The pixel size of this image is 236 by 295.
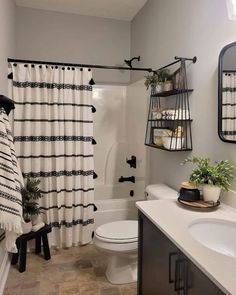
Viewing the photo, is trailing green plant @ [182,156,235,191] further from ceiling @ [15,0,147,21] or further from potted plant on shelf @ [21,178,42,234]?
ceiling @ [15,0,147,21]

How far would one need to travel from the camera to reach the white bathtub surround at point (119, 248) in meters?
1.91

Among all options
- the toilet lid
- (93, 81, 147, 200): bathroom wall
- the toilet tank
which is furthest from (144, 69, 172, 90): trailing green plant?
the toilet lid

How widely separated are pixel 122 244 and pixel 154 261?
558mm

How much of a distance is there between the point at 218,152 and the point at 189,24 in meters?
1.05

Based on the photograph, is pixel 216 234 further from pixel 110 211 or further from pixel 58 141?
pixel 58 141

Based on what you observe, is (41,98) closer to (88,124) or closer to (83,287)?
(88,124)

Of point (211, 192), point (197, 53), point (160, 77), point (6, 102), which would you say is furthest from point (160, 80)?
point (6, 102)

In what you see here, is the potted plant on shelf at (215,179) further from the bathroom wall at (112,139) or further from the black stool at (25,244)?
the bathroom wall at (112,139)

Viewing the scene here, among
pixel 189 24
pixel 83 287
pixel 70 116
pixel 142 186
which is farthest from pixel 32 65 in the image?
pixel 83 287

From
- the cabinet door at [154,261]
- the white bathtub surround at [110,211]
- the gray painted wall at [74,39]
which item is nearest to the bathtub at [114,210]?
the white bathtub surround at [110,211]

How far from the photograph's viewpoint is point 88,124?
8.41 ft

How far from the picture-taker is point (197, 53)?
6.07ft

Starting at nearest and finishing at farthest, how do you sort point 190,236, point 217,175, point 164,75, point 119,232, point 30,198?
1. point 190,236
2. point 217,175
3. point 119,232
4. point 164,75
5. point 30,198

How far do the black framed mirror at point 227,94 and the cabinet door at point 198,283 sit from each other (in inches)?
32.7
